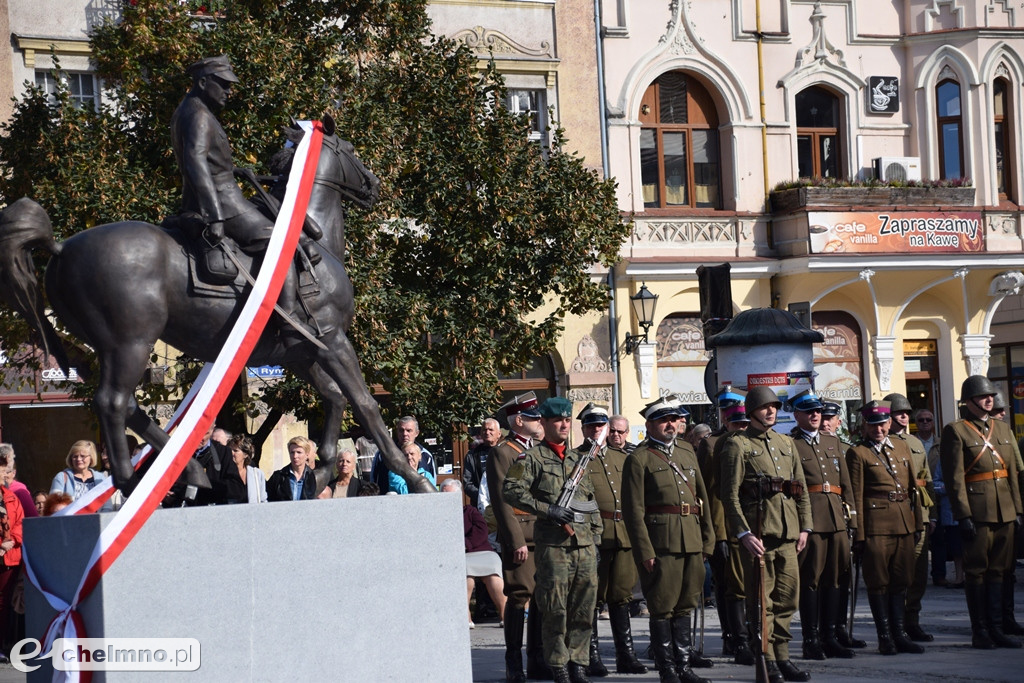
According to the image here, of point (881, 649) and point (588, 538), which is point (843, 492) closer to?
point (881, 649)

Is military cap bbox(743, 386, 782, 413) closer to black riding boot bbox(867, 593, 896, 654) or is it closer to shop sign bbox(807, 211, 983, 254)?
black riding boot bbox(867, 593, 896, 654)

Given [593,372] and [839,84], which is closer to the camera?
[593,372]

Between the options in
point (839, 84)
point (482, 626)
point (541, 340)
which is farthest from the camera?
point (839, 84)

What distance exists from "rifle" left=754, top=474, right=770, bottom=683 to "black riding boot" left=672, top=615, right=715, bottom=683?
17.0 inches

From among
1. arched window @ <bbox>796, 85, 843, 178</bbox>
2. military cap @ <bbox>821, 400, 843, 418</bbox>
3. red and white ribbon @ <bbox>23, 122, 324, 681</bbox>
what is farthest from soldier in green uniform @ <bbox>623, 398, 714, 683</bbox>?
arched window @ <bbox>796, 85, 843, 178</bbox>

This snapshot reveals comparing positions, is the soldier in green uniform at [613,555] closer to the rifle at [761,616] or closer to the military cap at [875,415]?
the rifle at [761,616]

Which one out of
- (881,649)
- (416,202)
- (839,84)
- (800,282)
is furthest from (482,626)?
(839,84)

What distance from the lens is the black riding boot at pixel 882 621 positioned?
1087 centimetres

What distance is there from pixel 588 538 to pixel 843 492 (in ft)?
7.97

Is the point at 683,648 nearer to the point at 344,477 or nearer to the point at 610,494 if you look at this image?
the point at 610,494

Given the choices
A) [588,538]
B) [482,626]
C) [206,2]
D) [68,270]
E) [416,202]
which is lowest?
[482,626]

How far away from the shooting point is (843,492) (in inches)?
432

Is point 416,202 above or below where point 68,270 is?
above

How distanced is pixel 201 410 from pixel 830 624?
5880 millimetres
